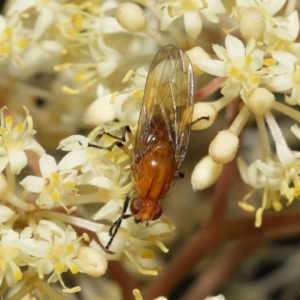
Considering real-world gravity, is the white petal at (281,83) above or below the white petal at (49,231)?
above

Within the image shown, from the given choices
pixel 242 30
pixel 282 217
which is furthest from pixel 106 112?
pixel 282 217

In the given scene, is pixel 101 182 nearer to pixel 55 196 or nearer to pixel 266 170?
pixel 55 196

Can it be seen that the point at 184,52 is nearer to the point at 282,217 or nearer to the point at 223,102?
the point at 223,102

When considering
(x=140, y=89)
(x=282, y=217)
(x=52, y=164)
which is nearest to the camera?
(x=52, y=164)

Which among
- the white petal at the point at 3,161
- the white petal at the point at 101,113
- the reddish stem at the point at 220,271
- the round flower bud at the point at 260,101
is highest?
the round flower bud at the point at 260,101

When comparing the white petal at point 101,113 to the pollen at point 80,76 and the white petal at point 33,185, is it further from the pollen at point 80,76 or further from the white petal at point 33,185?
the white petal at point 33,185

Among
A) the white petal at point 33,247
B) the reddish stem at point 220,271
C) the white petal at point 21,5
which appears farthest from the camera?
the reddish stem at point 220,271

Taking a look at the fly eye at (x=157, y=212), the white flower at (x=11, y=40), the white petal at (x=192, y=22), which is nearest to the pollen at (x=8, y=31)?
the white flower at (x=11, y=40)

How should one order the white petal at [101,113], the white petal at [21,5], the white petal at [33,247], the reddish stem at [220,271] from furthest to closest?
the reddish stem at [220,271]
the white petal at [21,5]
the white petal at [101,113]
the white petal at [33,247]

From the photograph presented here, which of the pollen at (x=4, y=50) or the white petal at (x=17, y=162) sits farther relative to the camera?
the pollen at (x=4, y=50)
